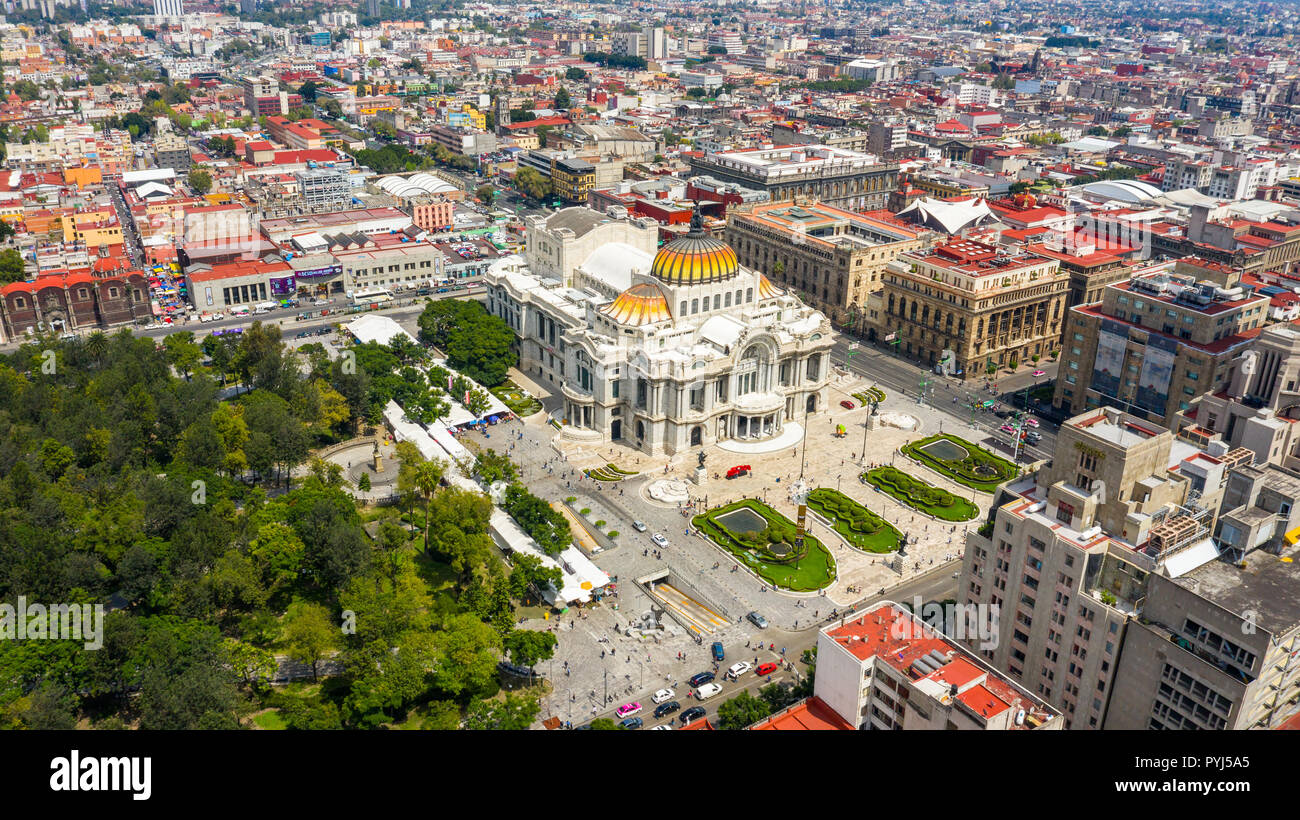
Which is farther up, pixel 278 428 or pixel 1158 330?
pixel 1158 330

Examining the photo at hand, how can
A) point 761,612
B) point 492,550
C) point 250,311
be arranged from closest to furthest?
point 761,612 < point 492,550 < point 250,311

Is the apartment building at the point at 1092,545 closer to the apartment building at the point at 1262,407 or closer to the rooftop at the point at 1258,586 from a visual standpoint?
the rooftop at the point at 1258,586

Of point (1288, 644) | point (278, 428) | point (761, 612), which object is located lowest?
point (761, 612)

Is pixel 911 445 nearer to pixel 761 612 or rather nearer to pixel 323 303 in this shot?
pixel 761 612

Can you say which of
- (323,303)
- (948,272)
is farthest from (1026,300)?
(323,303)

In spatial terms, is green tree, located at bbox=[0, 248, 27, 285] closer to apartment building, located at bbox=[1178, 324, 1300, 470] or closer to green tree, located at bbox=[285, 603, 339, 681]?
green tree, located at bbox=[285, 603, 339, 681]

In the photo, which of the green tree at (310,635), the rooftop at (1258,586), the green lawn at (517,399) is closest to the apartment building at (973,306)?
the green lawn at (517,399)

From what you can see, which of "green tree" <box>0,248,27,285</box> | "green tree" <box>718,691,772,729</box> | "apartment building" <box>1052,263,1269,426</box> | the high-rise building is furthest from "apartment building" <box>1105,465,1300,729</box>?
"green tree" <box>0,248,27,285</box>

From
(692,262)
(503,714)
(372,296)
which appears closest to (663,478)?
(692,262)
